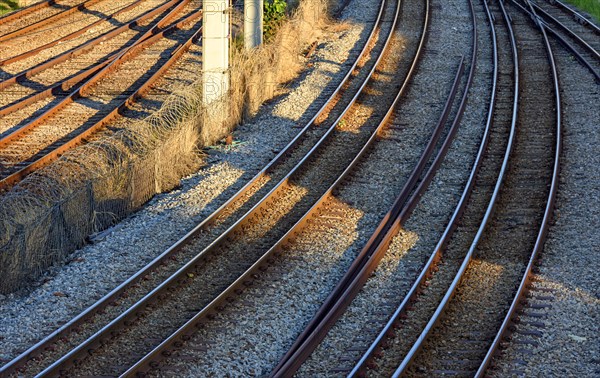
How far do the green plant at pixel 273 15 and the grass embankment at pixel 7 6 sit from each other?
915 cm

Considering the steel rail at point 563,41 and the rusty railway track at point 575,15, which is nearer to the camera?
the steel rail at point 563,41

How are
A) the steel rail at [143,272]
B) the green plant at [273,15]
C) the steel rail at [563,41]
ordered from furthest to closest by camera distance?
the green plant at [273,15]
the steel rail at [563,41]
the steel rail at [143,272]

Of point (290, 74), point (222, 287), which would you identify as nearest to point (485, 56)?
point (290, 74)

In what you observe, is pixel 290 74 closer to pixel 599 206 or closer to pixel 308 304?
pixel 599 206

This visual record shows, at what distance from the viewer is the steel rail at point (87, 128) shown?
569 inches

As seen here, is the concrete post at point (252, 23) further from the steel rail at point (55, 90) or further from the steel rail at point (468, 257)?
the steel rail at point (468, 257)

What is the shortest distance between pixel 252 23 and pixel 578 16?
12.6 meters

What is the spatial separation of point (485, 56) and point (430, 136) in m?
7.44

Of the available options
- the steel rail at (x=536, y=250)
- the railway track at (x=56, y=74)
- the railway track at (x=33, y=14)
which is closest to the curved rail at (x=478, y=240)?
the steel rail at (x=536, y=250)

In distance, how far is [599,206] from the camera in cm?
1345

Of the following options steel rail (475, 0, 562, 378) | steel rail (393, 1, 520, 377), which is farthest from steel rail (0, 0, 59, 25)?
steel rail (475, 0, 562, 378)

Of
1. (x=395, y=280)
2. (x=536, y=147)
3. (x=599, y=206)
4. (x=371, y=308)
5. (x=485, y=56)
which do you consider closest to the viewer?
(x=371, y=308)

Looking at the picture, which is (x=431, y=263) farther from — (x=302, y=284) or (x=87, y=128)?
(x=87, y=128)

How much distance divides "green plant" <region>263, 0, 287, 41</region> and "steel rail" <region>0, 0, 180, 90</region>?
3462mm
